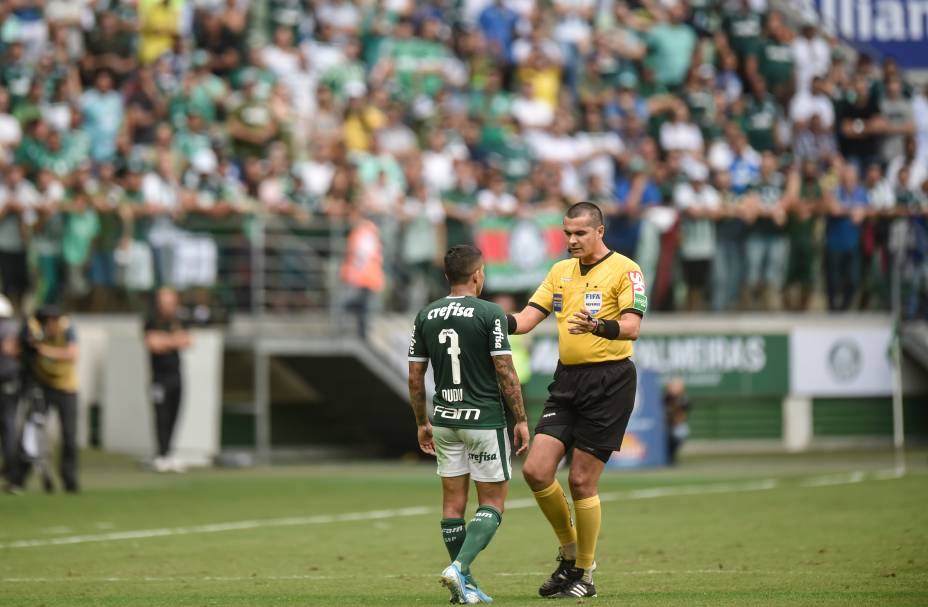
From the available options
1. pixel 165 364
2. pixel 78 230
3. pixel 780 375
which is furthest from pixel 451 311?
pixel 780 375

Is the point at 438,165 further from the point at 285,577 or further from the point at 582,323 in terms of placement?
the point at 582,323

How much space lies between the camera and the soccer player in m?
9.81

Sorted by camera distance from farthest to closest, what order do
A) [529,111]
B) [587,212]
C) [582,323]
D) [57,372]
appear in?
[529,111], [57,372], [587,212], [582,323]

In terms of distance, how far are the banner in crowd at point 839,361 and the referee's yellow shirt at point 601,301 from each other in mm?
15522

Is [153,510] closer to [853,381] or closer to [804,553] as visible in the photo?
[804,553]

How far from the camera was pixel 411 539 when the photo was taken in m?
14.6

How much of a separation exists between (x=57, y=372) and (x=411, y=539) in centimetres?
640

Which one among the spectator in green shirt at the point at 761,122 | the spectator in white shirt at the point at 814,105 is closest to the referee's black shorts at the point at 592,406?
the spectator in green shirt at the point at 761,122

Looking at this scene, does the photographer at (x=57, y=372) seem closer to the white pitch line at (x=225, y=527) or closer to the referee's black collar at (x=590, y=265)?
the white pitch line at (x=225, y=527)

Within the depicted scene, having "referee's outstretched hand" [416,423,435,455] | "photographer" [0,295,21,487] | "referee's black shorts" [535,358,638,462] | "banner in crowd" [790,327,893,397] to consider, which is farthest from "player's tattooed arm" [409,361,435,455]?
"banner in crowd" [790,327,893,397]

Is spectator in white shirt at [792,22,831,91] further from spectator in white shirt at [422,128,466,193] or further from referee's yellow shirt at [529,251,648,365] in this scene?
referee's yellow shirt at [529,251,648,365]

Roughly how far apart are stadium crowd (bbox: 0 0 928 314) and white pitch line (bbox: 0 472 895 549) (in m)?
4.75

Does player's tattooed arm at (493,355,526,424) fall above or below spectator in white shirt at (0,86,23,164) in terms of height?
below

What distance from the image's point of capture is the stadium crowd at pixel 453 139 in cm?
2236
